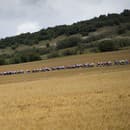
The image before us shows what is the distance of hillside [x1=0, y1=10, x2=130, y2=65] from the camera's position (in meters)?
96.8

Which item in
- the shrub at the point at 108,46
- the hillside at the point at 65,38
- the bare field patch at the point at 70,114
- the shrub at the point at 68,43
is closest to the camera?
the bare field patch at the point at 70,114

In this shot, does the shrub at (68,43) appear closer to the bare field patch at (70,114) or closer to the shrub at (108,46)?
the shrub at (108,46)

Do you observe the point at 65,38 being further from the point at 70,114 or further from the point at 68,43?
the point at 70,114

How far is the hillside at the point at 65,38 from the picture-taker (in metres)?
96.8

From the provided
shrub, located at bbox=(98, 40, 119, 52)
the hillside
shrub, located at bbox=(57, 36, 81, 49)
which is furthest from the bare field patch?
shrub, located at bbox=(57, 36, 81, 49)

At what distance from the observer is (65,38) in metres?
121

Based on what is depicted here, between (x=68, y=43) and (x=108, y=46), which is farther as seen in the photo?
(x=68, y=43)

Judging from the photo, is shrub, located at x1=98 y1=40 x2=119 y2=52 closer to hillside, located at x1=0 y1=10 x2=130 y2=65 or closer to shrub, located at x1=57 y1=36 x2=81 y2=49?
hillside, located at x1=0 y1=10 x2=130 y2=65

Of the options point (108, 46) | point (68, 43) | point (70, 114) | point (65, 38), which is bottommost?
point (70, 114)

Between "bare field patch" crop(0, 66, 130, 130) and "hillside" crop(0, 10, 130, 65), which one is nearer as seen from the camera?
"bare field patch" crop(0, 66, 130, 130)

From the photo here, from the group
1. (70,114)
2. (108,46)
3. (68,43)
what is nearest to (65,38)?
(68,43)

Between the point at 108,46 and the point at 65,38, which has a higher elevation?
the point at 65,38

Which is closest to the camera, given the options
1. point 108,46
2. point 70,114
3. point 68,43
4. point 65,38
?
point 70,114

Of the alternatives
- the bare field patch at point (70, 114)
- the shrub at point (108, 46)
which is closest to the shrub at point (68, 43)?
the shrub at point (108, 46)
